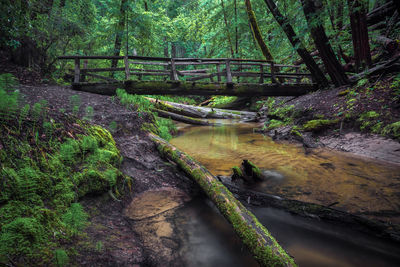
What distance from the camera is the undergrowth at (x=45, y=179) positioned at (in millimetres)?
1484

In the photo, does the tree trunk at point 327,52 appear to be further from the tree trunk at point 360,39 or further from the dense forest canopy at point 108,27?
the tree trunk at point 360,39

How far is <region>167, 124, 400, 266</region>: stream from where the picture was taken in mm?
2107

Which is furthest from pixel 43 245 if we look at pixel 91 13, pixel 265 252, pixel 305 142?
pixel 91 13

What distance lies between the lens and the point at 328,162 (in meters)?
4.71

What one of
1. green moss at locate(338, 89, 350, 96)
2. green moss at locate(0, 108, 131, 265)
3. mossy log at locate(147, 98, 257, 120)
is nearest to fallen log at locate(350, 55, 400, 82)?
green moss at locate(338, 89, 350, 96)

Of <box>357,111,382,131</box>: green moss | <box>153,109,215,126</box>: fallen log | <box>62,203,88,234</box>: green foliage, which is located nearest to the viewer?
<box>62,203,88,234</box>: green foliage

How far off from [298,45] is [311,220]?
20.7 ft

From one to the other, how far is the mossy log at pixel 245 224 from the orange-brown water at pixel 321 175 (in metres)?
1.27

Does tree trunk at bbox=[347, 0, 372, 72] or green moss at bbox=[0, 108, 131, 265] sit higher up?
tree trunk at bbox=[347, 0, 372, 72]

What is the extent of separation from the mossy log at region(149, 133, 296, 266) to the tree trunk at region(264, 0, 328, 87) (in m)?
6.39

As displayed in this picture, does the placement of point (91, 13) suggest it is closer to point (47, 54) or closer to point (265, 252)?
point (47, 54)

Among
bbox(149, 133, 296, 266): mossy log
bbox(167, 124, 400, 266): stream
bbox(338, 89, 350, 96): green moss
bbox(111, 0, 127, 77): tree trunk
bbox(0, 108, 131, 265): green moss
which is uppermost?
bbox(111, 0, 127, 77): tree trunk

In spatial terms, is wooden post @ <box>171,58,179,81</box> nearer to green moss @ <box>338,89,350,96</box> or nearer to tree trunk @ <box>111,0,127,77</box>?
tree trunk @ <box>111,0,127,77</box>

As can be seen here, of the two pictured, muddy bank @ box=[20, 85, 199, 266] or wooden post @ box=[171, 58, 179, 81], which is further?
wooden post @ box=[171, 58, 179, 81]
